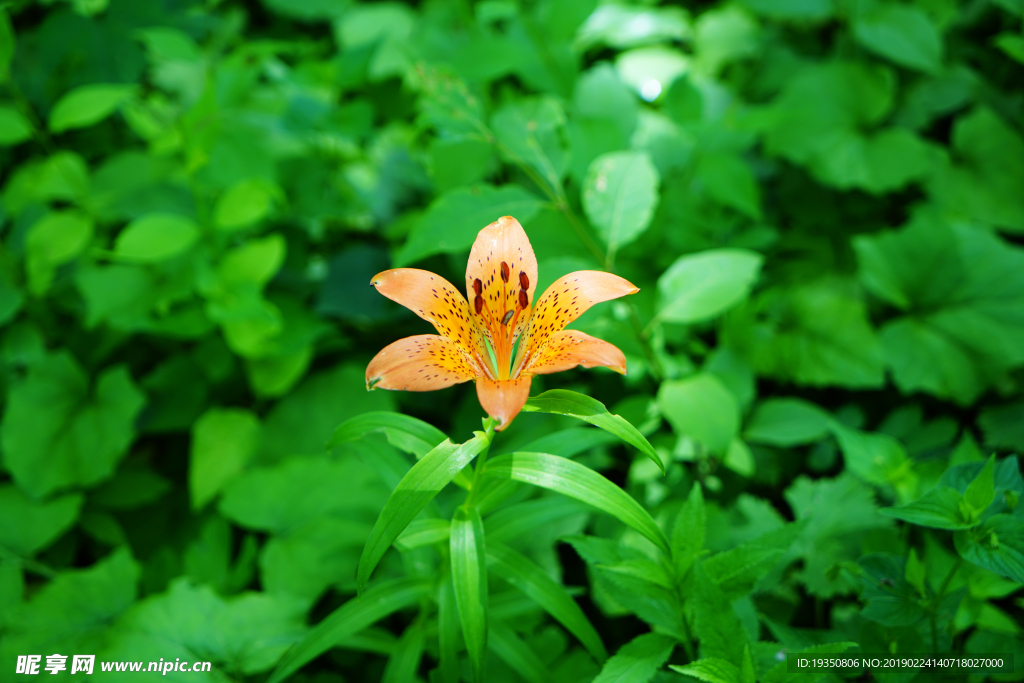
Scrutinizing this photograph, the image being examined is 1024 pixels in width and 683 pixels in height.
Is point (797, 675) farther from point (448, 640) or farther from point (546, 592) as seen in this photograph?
point (448, 640)

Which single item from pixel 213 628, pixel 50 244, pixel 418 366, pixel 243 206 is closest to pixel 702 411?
pixel 418 366

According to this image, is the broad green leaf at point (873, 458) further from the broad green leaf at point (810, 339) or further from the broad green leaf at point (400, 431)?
the broad green leaf at point (400, 431)

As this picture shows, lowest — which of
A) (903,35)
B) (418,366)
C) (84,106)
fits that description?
(418,366)

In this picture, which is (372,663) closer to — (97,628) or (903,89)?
(97,628)

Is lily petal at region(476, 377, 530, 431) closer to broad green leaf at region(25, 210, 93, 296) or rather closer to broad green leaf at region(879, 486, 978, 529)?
broad green leaf at region(879, 486, 978, 529)

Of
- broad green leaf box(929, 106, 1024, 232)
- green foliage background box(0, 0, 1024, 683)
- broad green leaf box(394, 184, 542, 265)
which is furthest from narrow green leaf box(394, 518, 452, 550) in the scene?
broad green leaf box(929, 106, 1024, 232)

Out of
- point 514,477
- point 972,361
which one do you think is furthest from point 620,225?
point 972,361
